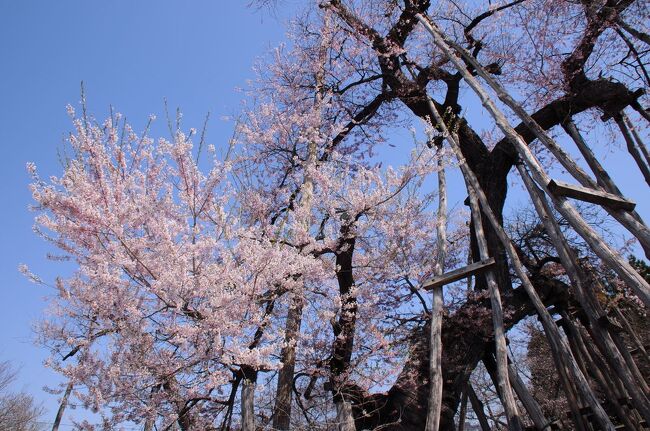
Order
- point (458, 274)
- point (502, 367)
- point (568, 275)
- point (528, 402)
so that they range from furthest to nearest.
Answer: point (528, 402) < point (458, 274) < point (568, 275) < point (502, 367)

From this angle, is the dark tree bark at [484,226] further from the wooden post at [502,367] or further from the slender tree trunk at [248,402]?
the slender tree trunk at [248,402]

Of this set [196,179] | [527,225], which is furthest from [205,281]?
[527,225]

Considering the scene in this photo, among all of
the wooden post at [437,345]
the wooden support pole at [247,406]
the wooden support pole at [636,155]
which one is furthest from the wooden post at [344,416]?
the wooden support pole at [636,155]

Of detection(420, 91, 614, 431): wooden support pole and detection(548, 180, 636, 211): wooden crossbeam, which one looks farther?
detection(420, 91, 614, 431): wooden support pole

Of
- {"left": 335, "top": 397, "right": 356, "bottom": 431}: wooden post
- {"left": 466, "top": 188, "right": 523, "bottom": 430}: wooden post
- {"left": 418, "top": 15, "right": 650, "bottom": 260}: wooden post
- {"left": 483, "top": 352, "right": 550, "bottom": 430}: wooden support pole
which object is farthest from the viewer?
{"left": 483, "top": 352, "right": 550, "bottom": 430}: wooden support pole

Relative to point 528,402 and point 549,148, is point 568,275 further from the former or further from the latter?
point 528,402

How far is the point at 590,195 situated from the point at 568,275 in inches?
61.5

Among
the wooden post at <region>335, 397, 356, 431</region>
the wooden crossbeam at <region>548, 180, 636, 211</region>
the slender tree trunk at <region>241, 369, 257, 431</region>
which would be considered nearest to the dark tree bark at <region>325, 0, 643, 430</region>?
the wooden post at <region>335, 397, 356, 431</region>

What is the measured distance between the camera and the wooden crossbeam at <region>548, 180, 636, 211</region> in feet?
11.4

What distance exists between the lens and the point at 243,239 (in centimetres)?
448

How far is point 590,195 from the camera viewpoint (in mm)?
3551

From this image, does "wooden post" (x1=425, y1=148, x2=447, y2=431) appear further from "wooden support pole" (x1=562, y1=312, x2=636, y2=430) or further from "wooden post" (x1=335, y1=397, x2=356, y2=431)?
"wooden support pole" (x1=562, y1=312, x2=636, y2=430)

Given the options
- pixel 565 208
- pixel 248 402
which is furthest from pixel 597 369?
pixel 248 402

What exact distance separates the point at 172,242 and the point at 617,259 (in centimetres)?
385
